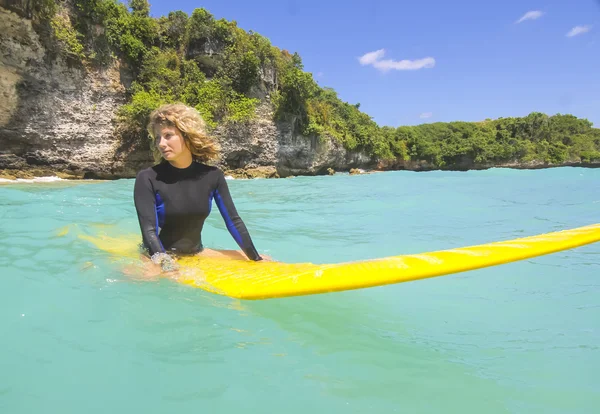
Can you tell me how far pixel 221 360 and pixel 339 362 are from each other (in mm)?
457

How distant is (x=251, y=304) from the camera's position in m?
1.96

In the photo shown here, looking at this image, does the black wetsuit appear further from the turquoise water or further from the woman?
the turquoise water

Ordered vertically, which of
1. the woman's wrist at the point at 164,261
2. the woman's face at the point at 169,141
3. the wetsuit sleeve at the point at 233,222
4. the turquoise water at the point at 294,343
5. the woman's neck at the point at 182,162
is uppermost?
the woman's face at the point at 169,141

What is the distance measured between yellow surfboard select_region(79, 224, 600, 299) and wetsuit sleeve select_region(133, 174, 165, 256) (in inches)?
9.3

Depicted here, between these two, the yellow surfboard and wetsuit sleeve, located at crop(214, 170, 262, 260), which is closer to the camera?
the yellow surfboard

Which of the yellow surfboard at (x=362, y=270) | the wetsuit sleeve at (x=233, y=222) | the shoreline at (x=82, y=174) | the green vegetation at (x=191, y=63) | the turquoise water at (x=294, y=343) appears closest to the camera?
the turquoise water at (x=294, y=343)

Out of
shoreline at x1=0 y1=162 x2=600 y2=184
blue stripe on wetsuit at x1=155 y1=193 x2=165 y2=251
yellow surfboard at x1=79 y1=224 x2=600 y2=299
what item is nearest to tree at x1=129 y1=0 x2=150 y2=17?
shoreline at x1=0 y1=162 x2=600 y2=184

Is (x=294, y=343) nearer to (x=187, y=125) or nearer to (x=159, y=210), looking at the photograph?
(x=159, y=210)

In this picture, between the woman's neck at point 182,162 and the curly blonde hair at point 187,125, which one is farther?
the woman's neck at point 182,162

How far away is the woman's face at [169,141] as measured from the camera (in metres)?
2.36

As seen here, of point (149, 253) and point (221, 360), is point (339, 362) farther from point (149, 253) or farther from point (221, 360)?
point (149, 253)

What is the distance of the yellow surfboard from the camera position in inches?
67.1

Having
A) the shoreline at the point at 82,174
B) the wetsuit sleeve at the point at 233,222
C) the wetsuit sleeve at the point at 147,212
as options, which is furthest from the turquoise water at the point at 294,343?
the shoreline at the point at 82,174

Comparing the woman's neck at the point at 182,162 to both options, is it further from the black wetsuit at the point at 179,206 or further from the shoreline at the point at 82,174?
the shoreline at the point at 82,174
